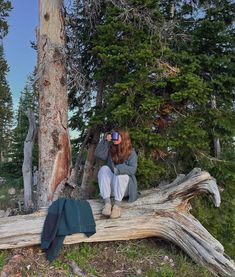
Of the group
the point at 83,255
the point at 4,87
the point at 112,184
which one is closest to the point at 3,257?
the point at 83,255

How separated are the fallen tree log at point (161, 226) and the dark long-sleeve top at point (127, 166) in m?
0.33

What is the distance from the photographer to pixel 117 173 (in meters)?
5.80

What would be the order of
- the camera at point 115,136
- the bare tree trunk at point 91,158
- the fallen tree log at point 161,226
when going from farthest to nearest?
the bare tree trunk at point 91,158 → the camera at point 115,136 → the fallen tree log at point 161,226

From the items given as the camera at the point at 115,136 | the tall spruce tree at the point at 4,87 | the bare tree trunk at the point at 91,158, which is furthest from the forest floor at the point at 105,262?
the tall spruce tree at the point at 4,87

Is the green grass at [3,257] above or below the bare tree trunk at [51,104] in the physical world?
below

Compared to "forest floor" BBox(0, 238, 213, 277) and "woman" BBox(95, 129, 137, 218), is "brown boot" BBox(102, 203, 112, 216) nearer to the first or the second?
"woman" BBox(95, 129, 137, 218)

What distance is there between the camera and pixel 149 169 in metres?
6.91

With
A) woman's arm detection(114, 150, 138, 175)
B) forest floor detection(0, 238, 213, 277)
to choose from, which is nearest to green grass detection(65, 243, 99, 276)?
forest floor detection(0, 238, 213, 277)

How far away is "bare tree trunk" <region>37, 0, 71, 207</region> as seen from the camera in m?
7.32

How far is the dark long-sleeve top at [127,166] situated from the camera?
581 centimetres

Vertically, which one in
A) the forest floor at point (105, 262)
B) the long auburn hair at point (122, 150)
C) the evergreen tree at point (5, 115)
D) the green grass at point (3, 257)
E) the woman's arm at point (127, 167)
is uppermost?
the evergreen tree at point (5, 115)

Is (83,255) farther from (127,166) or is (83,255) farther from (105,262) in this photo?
(127,166)

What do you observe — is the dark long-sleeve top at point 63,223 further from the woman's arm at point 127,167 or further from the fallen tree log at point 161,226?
the woman's arm at point 127,167

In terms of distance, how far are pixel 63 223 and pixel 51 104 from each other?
289 centimetres
